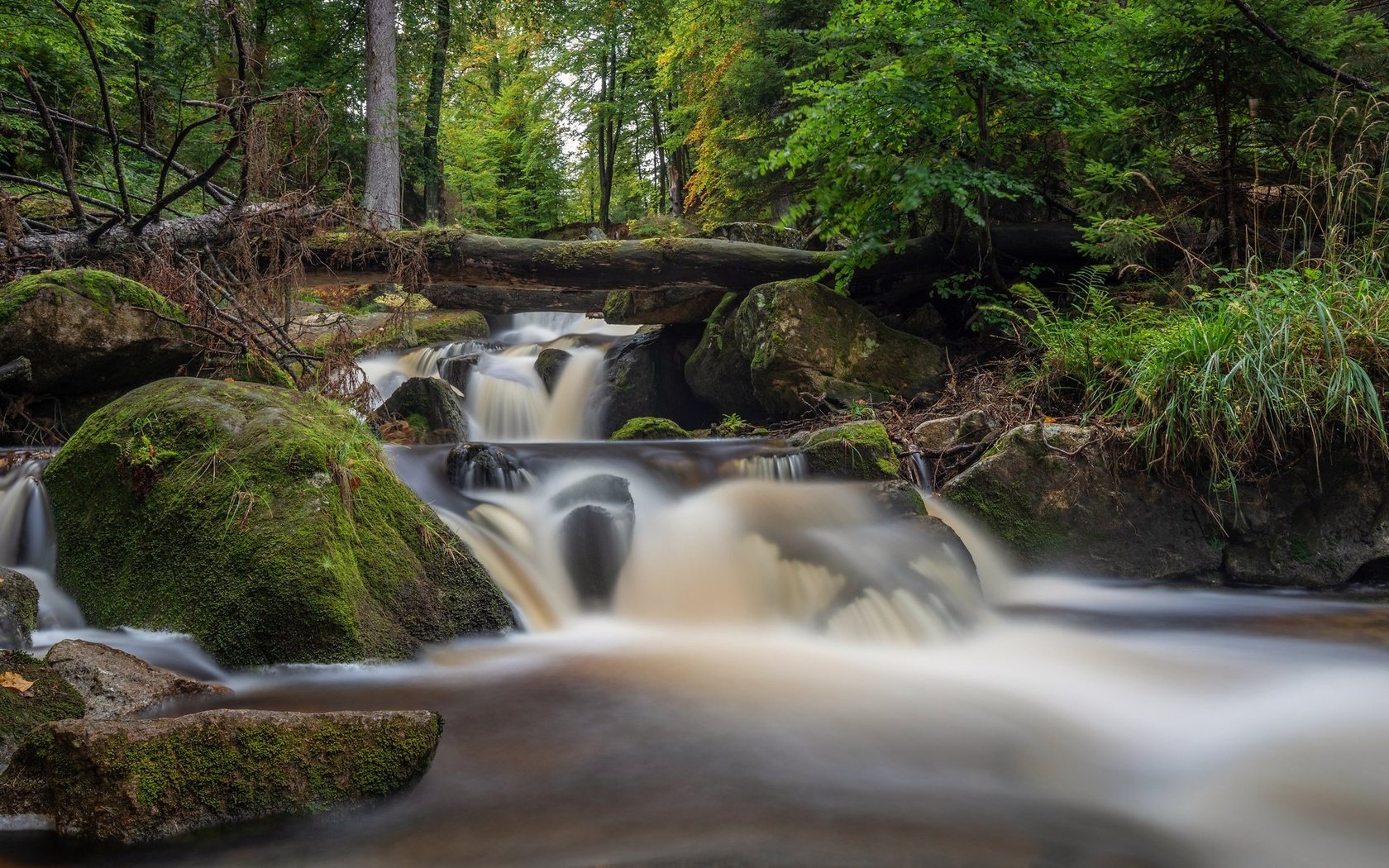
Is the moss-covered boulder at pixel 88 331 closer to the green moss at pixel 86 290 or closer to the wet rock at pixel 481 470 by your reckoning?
the green moss at pixel 86 290

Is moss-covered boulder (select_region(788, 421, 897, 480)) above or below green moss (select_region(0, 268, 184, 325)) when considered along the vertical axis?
below

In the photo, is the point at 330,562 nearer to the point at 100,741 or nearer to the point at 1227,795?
the point at 100,741

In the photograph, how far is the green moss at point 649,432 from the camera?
8.63m

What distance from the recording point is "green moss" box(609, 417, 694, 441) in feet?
28.3

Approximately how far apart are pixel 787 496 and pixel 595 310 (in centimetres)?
645

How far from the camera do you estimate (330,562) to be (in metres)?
3.57

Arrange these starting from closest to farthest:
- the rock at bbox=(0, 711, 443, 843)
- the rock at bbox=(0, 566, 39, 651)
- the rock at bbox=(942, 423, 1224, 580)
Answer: the rock at bbox=(0, 711, 443, 843) → the rock at bbox=(0, 566, 39, 651) → the rock at bbox=(942, 423, 1224, 580)

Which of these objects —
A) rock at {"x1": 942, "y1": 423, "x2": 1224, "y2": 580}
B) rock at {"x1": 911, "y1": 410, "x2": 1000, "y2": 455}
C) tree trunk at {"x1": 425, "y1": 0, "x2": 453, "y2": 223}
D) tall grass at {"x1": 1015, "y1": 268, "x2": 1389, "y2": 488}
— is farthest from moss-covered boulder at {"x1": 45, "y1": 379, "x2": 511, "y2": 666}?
tree trunk at {"x1": 425, "y1": 0, "x2": 453, "y2": 223}

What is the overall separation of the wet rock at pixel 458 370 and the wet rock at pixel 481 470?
200 inches

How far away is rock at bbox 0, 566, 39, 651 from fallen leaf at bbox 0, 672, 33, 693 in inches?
34.4

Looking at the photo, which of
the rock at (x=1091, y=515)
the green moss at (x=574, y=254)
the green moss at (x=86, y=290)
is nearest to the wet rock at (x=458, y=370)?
the green moss at (x=574, y=254)

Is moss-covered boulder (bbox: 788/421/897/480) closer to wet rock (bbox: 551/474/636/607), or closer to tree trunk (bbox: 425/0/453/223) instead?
wet rock (bbox: 551/474/636/607)

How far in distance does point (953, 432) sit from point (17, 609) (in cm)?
615

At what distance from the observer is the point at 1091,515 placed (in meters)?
5.75
